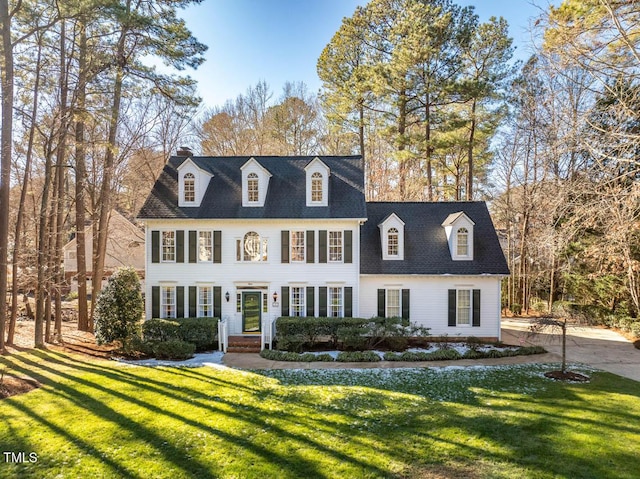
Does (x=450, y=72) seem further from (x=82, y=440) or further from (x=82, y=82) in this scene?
(x=82, y=440)

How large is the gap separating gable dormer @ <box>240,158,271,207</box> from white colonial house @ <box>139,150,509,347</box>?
Answer: 51 millimetres

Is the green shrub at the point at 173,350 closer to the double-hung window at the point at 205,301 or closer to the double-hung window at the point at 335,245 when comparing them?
the double-hung window at the point at 205,301

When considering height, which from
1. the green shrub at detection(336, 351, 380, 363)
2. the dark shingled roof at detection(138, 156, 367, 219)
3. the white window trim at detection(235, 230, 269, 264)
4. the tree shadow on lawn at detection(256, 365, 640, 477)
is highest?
the dark shingled roof at detection(138, 156, 367, 219)

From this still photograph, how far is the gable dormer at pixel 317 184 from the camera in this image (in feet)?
52.7

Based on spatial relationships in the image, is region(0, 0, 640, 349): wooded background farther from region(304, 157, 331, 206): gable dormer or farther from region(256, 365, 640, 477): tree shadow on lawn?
region(304, 157, 331, 206): gable dormer

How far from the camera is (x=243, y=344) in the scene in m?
14.5

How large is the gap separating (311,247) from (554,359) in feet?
34.6

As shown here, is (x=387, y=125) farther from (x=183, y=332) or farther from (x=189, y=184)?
(x=183, y=332)

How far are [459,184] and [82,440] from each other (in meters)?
26.8

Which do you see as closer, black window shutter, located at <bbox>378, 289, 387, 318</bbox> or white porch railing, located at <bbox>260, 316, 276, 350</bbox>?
white porch railing, located at <bbox>260, 316, 276, 350</bbox>

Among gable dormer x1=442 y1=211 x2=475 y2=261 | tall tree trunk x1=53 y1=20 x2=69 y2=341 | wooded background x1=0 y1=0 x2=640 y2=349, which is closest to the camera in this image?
wooded background x1=0 y1=0 x2=640 y2=349

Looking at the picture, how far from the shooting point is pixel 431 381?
10.6 m

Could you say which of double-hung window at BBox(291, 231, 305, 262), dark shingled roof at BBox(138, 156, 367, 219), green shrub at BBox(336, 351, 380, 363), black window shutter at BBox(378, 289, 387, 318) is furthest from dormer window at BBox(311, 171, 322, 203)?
green shrub at BBox(336, 351, 380, 363)

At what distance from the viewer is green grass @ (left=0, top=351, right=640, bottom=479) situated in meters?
6.10
